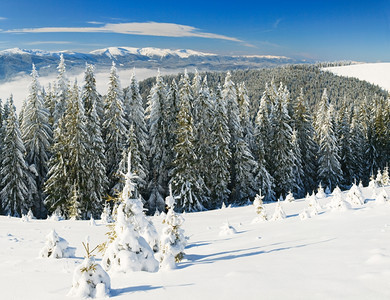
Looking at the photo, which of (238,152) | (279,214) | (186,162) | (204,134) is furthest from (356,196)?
(204,134)

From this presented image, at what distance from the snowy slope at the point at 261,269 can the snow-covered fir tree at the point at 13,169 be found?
2181 centimetres

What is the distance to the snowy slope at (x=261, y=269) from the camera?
5031 millimetres

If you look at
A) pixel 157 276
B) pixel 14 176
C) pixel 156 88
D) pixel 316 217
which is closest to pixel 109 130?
pixel 156 88

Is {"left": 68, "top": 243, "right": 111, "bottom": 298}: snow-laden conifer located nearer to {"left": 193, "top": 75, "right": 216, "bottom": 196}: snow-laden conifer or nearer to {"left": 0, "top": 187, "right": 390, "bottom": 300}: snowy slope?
{"left": 0, "top": 187, "right": 390, "bottom": 300}: snowy slope

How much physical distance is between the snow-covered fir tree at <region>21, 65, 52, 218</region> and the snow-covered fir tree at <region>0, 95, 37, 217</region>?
5.12 ft

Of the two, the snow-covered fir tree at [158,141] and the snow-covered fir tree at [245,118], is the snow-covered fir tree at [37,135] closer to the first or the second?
the snow-covered fir tree at [158,141]

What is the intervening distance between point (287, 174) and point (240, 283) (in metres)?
34.2

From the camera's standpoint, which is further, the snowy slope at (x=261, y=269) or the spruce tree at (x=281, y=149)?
the spruce tree at (x=281, y=149)

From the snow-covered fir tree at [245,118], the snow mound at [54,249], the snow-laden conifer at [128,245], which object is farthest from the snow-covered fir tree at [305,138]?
the snow-laden conifer at [128,245]

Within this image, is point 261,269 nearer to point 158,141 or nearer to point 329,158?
point 158,141

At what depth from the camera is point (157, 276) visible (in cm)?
654

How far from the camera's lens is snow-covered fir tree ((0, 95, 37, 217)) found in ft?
98.9

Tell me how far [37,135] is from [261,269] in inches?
1248

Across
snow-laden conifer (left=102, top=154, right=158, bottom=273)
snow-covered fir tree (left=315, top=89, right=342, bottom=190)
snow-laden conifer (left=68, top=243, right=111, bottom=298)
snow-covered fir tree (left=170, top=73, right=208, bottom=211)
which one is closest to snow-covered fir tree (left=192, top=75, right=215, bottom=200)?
snow-covered fir tree (left=170, top=73, right=208, bottom=211)
